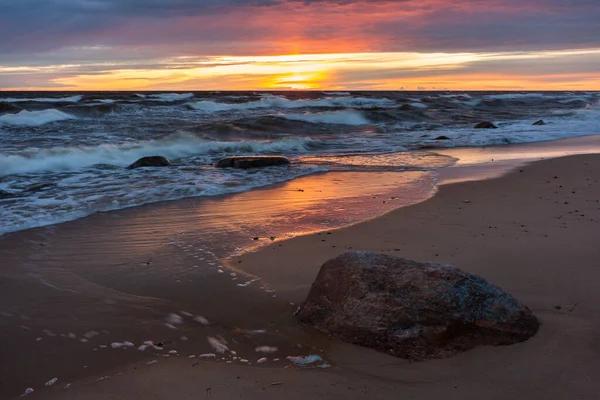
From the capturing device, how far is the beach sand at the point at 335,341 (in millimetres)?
2709

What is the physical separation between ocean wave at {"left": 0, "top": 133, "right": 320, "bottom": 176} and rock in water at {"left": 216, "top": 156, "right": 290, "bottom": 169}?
8.67ft

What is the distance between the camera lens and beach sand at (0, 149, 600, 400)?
8.89 feet

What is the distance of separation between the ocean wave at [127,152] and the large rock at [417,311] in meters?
9.74

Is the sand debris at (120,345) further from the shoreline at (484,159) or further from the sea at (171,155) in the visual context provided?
the sea at (171,155)

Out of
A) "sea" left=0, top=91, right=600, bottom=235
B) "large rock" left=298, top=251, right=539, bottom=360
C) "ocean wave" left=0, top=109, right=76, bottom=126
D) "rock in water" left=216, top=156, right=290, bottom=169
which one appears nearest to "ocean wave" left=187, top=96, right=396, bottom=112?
"ocean wave" left=0, top=109, right=76, bottom=126

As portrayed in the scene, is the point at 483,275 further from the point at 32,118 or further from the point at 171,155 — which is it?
the point at 32,118

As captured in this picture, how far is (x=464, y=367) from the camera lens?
287cm

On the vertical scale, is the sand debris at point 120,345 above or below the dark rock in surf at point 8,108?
below

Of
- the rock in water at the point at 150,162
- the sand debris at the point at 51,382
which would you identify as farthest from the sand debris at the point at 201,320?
the rock in water at the point at 150,162

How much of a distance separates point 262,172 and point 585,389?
27.2 ft

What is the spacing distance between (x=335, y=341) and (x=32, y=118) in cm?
2523

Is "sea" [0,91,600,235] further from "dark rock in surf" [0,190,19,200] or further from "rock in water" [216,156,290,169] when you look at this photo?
"rock in water" [216,156,290,169]

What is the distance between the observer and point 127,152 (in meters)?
13.6

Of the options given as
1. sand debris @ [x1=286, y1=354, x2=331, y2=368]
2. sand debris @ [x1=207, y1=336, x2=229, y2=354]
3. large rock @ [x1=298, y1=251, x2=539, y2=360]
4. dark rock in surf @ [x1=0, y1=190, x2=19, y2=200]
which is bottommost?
sand debris @ [x1=286, y1=354, x2=331, y2=368]
